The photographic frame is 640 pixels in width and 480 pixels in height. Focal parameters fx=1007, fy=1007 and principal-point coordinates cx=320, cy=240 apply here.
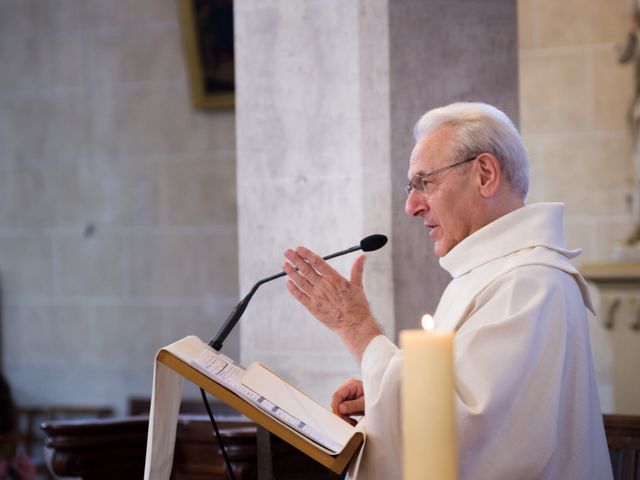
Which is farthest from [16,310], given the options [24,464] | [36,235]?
[24,464]

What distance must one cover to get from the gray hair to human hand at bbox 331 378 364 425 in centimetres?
70

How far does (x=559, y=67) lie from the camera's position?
6258 mm

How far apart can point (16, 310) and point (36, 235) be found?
0.55 meters

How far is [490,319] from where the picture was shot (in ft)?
7.71

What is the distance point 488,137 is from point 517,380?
71 centimetres

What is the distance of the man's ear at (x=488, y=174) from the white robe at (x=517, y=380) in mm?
172

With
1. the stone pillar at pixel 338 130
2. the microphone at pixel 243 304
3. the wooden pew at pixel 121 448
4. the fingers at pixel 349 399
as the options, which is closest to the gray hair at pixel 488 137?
the microphone at pixel 243 304

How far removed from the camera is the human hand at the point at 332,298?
253 cm

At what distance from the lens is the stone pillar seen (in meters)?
3.68

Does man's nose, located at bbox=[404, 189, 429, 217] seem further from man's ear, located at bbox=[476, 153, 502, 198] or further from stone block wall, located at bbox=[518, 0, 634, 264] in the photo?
stone block wall, located at bbox=[518, 0, 634, 264]

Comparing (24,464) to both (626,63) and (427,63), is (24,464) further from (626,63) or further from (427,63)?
(626,63)

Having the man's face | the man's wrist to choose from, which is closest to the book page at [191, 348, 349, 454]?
the man's wrist

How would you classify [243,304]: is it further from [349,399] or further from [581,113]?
[581,113]

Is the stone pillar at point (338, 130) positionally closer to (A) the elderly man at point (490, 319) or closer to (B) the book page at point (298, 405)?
(A) the elderly man at point (490, 319)
